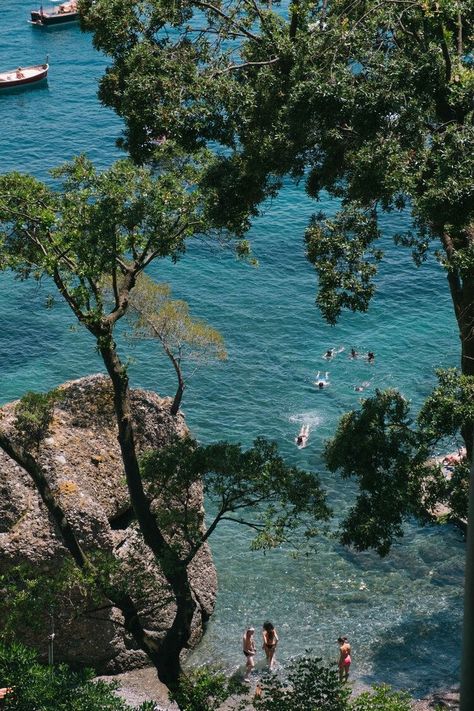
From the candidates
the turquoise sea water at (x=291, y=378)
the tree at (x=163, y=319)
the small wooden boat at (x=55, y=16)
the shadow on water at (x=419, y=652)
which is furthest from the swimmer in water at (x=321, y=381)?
the small wooden boat at (x=55, y=16)

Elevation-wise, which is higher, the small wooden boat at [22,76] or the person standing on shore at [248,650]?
the small wooden boat at [22,76]

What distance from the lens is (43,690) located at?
60.5 feet

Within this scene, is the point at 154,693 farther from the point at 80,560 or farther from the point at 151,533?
the point at 151,533

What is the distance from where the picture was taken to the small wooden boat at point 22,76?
2899 inches

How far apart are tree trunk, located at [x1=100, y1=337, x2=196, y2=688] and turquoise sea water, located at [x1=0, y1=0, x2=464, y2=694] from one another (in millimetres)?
7597

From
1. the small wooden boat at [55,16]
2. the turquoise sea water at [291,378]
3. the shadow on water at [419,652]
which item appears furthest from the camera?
the small wooden boat at [55,16]

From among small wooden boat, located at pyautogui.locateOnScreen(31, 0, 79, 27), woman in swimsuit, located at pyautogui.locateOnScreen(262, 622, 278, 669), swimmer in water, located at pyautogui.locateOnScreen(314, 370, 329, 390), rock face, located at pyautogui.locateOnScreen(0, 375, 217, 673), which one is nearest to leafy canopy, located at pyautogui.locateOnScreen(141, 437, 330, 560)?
rock face, located at pyautogui.locateOnScreen(0, 375, 217, 673)

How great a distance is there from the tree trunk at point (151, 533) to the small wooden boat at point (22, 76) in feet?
191

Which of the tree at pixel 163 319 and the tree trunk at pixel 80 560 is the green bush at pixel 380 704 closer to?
the tree trunk at pixel 80 560

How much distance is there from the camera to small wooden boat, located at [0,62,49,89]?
73.6 metres

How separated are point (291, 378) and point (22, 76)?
41.4 meters

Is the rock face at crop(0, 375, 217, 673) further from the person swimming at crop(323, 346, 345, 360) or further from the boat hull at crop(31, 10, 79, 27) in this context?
the boat hull at crop(31, 10, 79, 27)

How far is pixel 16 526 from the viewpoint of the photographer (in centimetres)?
2566

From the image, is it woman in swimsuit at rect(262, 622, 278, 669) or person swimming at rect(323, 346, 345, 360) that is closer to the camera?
woman in swimsuit at rect(262, 622, 278, 669)
